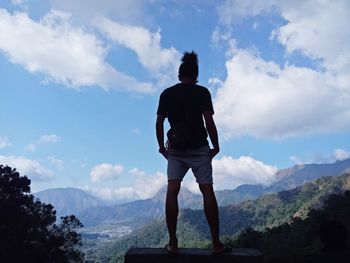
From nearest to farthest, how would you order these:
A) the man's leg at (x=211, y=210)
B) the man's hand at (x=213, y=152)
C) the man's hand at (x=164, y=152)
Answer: the man's leg at (x=211, y=210)
the man's hand at (x=213, y=152)
the man's hand at (x=164, y=152)

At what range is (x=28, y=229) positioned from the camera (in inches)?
1578

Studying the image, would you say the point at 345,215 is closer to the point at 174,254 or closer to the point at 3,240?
the point at 3,240

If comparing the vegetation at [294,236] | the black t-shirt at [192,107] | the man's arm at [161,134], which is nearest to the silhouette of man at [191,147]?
the black t-shirt at [192,107]

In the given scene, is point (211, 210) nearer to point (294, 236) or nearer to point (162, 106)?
point (162, 106)

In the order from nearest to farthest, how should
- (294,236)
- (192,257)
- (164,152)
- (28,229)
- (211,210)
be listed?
(192,257) → (211,210) → (164,152) → (28,229) → (294,236)

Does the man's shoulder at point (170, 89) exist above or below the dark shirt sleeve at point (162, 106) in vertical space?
above

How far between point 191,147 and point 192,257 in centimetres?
139

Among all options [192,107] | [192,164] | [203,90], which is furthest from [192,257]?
[203,90]

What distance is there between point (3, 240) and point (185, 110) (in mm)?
32465

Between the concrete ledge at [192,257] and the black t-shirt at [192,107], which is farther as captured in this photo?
the black t-shirt at [192,107]

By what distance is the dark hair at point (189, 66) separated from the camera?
5.66 metres

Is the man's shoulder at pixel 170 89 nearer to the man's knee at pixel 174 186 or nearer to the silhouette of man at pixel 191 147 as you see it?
the silhouette of man at pixel 191 147

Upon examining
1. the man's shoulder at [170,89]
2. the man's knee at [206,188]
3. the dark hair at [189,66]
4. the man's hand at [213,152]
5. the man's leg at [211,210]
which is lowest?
the man's leg at [211,210]

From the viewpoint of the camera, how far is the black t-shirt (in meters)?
5.45
